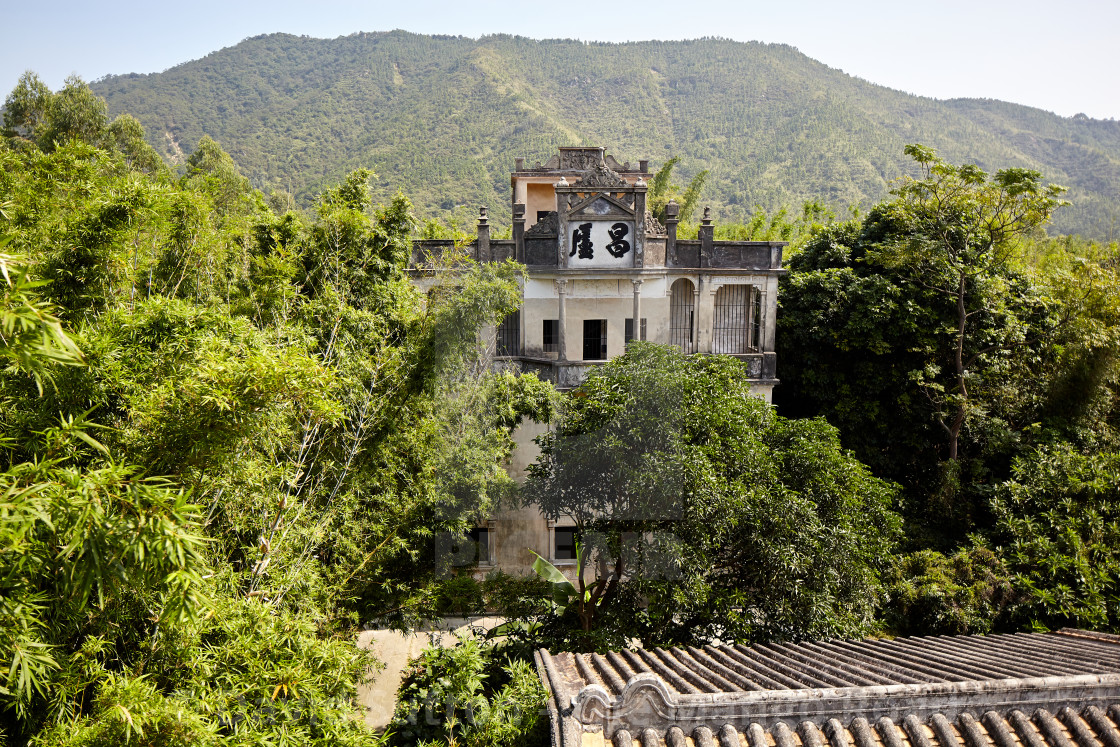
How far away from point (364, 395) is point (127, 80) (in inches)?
3526

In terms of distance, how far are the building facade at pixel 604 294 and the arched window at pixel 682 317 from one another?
2 centimetres

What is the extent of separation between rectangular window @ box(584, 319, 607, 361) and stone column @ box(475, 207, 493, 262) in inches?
105

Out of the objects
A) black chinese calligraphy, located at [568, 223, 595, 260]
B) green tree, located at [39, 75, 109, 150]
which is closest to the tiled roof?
black chinese calligraphy, located at [568, 223, 595, 260]

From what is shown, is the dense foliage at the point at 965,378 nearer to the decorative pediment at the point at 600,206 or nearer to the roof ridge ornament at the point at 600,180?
the decorative pediment at the point at 600,206

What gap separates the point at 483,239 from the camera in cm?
1391

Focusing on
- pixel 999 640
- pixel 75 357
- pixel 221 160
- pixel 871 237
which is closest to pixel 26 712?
pixel 75 357

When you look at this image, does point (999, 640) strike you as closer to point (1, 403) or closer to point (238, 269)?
point (1, 403)

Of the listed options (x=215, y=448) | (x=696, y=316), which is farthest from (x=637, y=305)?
(x=215, y=448)

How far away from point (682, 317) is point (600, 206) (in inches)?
129

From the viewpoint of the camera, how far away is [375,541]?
950 cm

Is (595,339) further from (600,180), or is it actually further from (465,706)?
(465,706)

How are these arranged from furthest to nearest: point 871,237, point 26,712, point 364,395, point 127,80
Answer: point 127,80, point 871,237, point 364,395, point 26,712

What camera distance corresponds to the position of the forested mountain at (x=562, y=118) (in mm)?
50812

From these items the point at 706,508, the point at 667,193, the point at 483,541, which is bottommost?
the point at 483,541
